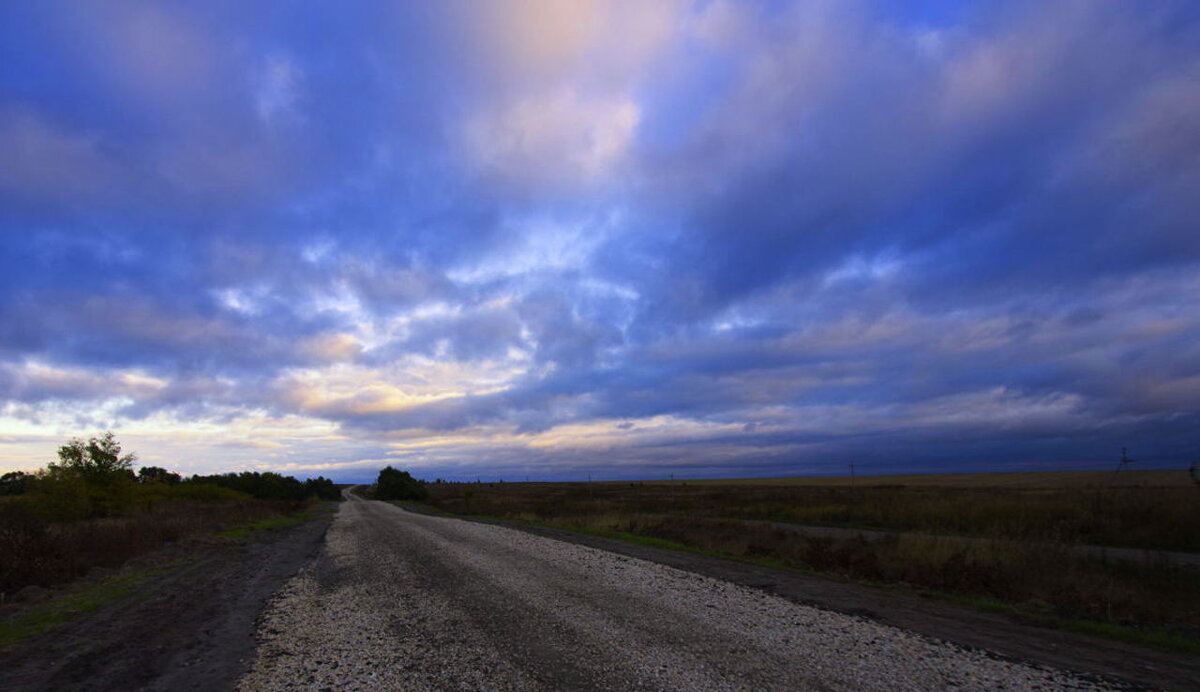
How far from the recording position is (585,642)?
709 centimetres

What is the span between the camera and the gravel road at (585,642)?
229 inches

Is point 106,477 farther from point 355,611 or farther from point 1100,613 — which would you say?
point 1100,613

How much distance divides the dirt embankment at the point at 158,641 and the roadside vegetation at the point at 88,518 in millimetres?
2763

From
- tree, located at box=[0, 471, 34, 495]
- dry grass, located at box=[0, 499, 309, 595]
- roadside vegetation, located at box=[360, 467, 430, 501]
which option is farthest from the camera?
roadside vegetation, located at box=[360, 467, 430, 501]

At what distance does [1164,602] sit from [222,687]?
1636cm

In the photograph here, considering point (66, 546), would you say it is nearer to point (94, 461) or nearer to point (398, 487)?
point (94, 461)

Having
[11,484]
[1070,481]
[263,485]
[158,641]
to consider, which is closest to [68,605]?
[158,641]

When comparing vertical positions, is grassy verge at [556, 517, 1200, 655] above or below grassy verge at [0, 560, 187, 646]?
below

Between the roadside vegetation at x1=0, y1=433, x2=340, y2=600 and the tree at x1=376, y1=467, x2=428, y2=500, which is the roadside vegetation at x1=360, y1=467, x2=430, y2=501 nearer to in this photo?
the tree at x1=376, y1=467, x2=428, y2=500

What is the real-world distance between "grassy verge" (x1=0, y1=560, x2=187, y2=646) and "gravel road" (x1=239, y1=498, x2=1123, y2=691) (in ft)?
10.3

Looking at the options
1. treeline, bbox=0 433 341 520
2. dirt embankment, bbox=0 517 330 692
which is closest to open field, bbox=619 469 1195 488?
dirt embankment, bbox=0 517 330 692

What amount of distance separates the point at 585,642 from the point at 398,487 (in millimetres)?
96301

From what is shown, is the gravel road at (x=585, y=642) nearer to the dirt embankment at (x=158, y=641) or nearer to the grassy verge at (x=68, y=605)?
the dirt embankment at (x=158, y=641)

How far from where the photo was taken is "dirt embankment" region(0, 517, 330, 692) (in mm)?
6332
